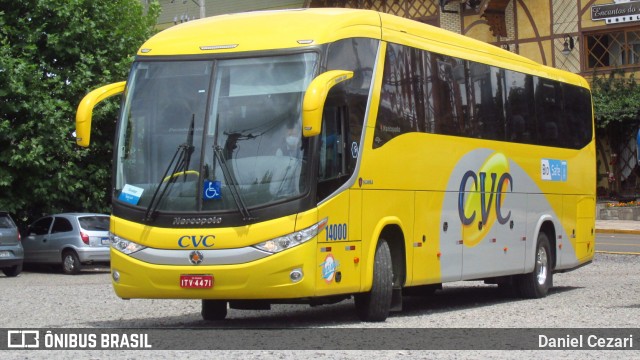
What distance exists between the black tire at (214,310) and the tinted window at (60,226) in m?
16.4

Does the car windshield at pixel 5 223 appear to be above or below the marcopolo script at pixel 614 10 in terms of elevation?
below

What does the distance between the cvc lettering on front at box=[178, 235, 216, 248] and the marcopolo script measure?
101ft

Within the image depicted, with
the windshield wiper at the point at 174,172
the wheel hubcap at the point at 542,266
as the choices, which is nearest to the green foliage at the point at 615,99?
the wheel hubcap at the point at 542,266

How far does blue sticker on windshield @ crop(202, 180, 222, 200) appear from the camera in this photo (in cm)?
1338

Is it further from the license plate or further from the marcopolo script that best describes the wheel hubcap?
the marcopolo script

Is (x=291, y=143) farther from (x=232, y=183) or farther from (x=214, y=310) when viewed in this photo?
(x=214, y=310)

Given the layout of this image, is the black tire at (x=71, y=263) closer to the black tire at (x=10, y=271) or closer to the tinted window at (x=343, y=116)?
the black tire at (x=10, y=271)

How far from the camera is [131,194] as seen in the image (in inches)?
545

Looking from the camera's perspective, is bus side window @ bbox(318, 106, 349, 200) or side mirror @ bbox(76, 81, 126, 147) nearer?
bus side window @ bbox(318, 106, 349, 200)

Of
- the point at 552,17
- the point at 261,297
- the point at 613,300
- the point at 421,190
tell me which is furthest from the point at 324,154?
the point at 552,17

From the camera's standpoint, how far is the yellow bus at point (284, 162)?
13.3 meters

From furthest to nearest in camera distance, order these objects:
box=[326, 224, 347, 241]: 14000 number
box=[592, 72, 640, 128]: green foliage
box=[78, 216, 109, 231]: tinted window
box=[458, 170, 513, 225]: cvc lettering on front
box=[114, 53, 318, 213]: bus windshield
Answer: box=[592, 72, 640, 128]: green foliage
box=[78, 216, 109, 231]: tinted window
box=[458, 170, 513, 225]: cvc lettering on front
box=[326, 224, 347, 241]: 14000 number
box=[114, 53, 318, 213]: bus windshield

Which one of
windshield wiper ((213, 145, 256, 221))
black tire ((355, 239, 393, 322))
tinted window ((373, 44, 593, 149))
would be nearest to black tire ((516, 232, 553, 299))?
tinted window ((373, 44, 593, 149))

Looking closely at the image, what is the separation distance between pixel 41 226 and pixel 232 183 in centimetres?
2005
